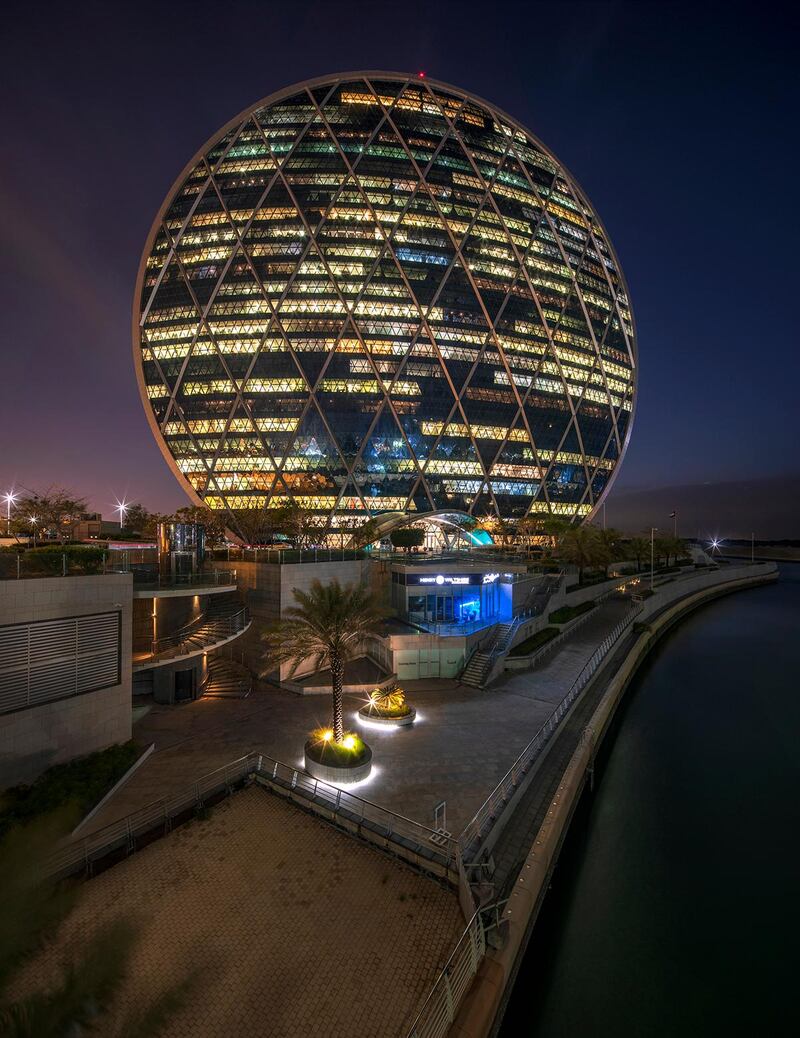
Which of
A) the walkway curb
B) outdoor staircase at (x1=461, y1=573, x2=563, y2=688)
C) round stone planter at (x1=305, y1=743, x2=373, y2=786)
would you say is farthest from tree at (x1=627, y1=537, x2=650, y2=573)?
round stone planter at (x1=305, y1=743, x2=373, y2=786)

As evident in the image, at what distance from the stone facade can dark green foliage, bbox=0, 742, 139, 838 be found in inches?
19.3

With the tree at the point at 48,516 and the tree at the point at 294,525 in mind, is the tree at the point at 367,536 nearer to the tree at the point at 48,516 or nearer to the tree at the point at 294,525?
the tree at the point at 294,525

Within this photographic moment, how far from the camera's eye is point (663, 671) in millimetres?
35688

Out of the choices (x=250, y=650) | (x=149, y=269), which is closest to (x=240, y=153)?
(x=149, y=269)

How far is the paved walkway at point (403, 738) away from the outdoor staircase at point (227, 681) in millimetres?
614

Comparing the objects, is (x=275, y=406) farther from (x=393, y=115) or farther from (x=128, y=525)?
(x=393, y=115)

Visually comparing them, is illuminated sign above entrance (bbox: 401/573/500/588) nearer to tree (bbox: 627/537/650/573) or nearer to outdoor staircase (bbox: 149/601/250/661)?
outdoor staircase (bbox: 149/601/250/661)

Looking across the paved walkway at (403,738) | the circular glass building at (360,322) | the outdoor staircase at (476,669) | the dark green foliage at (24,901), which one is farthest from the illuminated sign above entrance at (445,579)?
the circular glass building at (360,322)

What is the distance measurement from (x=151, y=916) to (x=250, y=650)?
17.8 metres

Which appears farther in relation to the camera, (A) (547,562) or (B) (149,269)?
(B) (149,269)

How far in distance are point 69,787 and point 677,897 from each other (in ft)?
54.2

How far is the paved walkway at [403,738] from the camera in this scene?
1434 cm

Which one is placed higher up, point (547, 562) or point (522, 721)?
point (547, 562)

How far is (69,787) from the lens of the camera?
1369 cm
